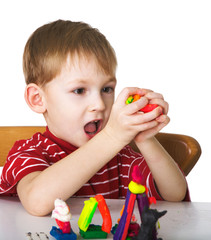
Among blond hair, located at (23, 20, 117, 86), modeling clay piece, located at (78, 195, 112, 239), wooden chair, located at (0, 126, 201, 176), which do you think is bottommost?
wooden chair, located at (0, 126, 201, 176)

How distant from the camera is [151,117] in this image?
660 mm

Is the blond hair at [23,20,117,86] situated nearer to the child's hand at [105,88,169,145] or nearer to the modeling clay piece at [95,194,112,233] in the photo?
the child's hand at [105,88,169,145]

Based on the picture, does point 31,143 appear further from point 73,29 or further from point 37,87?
point 73,29

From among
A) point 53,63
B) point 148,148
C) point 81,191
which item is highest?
point 53,63

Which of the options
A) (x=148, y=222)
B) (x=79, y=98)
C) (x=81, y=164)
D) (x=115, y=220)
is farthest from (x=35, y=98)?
(x=148, y=222)

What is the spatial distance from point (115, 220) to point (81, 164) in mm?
118

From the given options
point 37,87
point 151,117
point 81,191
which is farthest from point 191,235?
point 37,87

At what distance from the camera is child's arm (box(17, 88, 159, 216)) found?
2.18ft

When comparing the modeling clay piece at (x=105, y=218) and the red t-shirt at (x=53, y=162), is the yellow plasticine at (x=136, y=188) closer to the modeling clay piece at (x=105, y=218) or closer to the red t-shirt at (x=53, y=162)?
the modeling clay piece at (x=105, y=218)

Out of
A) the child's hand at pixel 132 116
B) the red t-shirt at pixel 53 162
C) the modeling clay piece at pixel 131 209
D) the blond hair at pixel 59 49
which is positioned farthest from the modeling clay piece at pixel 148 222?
the blond hair at pixel 59 49

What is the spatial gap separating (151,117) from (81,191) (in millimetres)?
320

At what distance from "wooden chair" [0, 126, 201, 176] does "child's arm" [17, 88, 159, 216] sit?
36cm

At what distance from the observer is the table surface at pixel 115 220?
55cm

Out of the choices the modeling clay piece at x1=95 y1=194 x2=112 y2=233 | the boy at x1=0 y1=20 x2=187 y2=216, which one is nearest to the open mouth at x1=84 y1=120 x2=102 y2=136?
the boy at x1=0 y1=20 x2=187 y2=216
